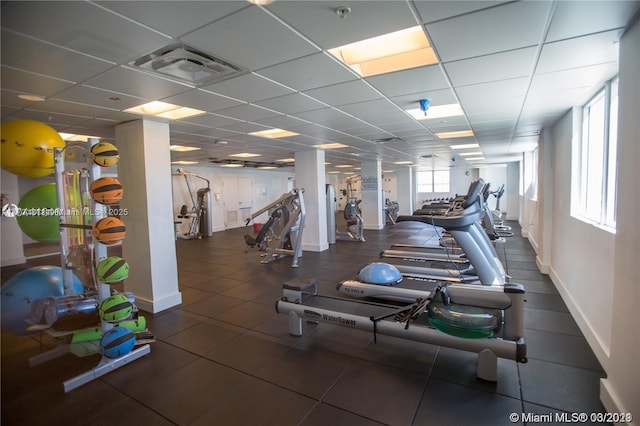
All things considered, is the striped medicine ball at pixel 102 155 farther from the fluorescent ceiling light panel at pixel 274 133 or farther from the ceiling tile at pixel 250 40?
the fluorescent ceiling light panel at pixel 274 133

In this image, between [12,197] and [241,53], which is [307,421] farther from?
[12,197]

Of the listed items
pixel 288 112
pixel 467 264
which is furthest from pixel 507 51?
pixel 467 264

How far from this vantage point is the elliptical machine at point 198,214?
32.9 ft

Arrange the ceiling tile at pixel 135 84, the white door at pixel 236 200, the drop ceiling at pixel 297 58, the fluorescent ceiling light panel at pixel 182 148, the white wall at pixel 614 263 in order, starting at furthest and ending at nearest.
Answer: the white door at pixel 236 200
the fluorescent ceiling light panel at pixel 182 148
the ceiling tile at pixel 135 84
the white wall at pixel 614 263
the drop ceiling at pixel 297 58

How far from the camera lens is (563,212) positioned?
13.5 ft

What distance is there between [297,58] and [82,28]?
1272 millimetres

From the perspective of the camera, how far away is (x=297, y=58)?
7.32ft

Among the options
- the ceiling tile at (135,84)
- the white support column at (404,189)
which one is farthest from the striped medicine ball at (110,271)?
the white support column at (404,189)

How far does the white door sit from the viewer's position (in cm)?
1196

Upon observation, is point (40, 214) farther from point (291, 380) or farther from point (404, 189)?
point (404, 189)

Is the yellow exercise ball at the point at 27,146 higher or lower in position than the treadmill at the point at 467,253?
higher

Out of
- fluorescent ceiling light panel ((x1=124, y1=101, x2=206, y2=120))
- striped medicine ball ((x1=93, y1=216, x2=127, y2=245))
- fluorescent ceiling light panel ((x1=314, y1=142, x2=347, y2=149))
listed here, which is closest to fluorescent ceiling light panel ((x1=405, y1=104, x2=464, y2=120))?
fluorescent ceiling light panel ((x1=314, y1=142, x2=347, y2=149))

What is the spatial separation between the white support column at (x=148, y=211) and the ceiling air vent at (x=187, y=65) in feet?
5.06

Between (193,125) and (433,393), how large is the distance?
13.6 feet
